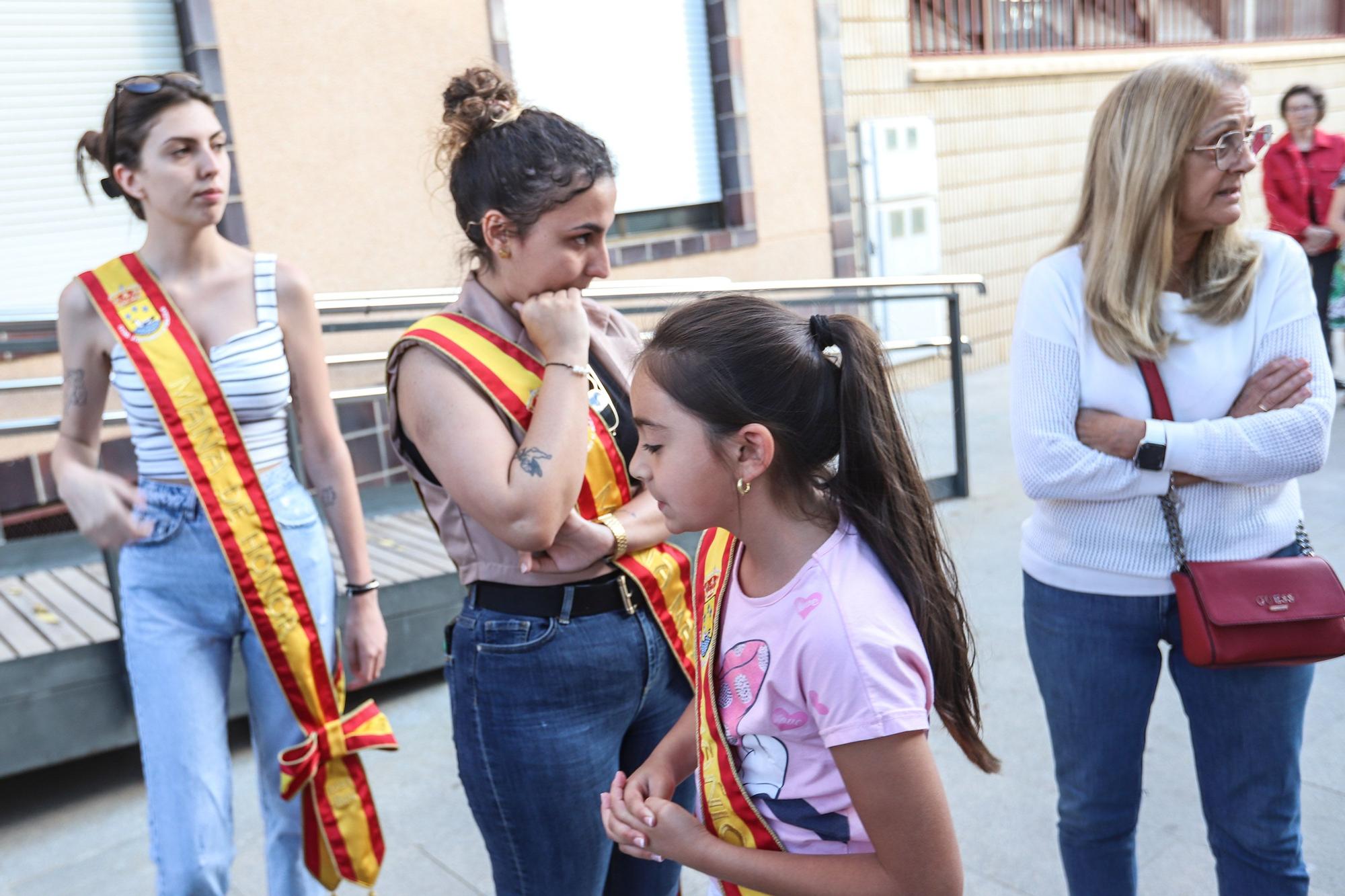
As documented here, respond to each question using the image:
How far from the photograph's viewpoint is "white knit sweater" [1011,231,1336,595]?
76.9 inches

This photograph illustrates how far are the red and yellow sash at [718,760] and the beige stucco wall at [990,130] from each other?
300 inches

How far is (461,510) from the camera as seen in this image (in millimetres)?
1708

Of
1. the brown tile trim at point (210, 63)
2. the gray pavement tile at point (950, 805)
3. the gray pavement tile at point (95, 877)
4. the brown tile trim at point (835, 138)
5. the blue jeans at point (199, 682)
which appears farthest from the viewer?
the brown tile trim at point (835, 138)

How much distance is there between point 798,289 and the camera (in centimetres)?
551

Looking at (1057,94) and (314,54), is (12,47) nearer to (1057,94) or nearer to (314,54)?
(314,54)

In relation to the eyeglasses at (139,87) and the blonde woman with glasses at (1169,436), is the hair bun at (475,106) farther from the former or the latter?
the blonde woman with glasses at (1169,436)

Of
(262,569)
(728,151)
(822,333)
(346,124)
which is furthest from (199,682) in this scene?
(728,151)

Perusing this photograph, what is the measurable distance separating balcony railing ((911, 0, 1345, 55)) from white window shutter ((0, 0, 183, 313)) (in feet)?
20.0

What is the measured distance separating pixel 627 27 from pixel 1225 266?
5962mm

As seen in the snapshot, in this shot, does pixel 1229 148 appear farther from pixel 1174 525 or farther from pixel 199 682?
pixel 199 682

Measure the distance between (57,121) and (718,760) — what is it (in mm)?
5120

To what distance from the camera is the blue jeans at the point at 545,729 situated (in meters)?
1.67

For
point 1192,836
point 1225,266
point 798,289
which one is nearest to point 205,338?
point 1225,266

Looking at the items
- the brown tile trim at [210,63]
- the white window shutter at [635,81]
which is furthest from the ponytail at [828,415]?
the white window shutter at [635,81]
